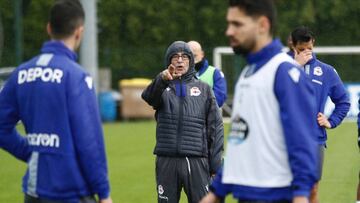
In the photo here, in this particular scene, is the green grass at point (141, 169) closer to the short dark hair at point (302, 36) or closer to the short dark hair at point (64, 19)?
the short dark hair at point (302, 36)

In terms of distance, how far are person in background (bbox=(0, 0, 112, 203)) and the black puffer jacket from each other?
3310mm

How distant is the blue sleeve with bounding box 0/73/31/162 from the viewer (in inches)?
241

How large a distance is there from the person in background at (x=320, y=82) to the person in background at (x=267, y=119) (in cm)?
409

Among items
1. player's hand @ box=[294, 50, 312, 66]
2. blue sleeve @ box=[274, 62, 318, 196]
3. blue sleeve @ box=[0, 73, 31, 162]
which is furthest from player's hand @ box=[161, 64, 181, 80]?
blue sleeve @ box=[274, 62, 318, 196]

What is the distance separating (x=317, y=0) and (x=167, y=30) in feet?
24.7

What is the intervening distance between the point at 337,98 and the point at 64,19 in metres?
5.28

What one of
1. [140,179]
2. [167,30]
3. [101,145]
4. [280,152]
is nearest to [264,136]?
[280,152]

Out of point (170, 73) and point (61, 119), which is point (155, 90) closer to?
point (170, 73)

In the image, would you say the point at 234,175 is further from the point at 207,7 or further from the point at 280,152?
the point at 207,7

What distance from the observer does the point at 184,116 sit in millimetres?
9430

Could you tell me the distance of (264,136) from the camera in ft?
18.3

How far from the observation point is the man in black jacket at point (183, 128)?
30.9ft

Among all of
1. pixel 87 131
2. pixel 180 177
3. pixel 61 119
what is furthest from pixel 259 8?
pixel 180 177

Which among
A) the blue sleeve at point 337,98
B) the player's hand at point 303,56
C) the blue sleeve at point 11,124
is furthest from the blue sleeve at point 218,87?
the blue sleeve at point 11,124
